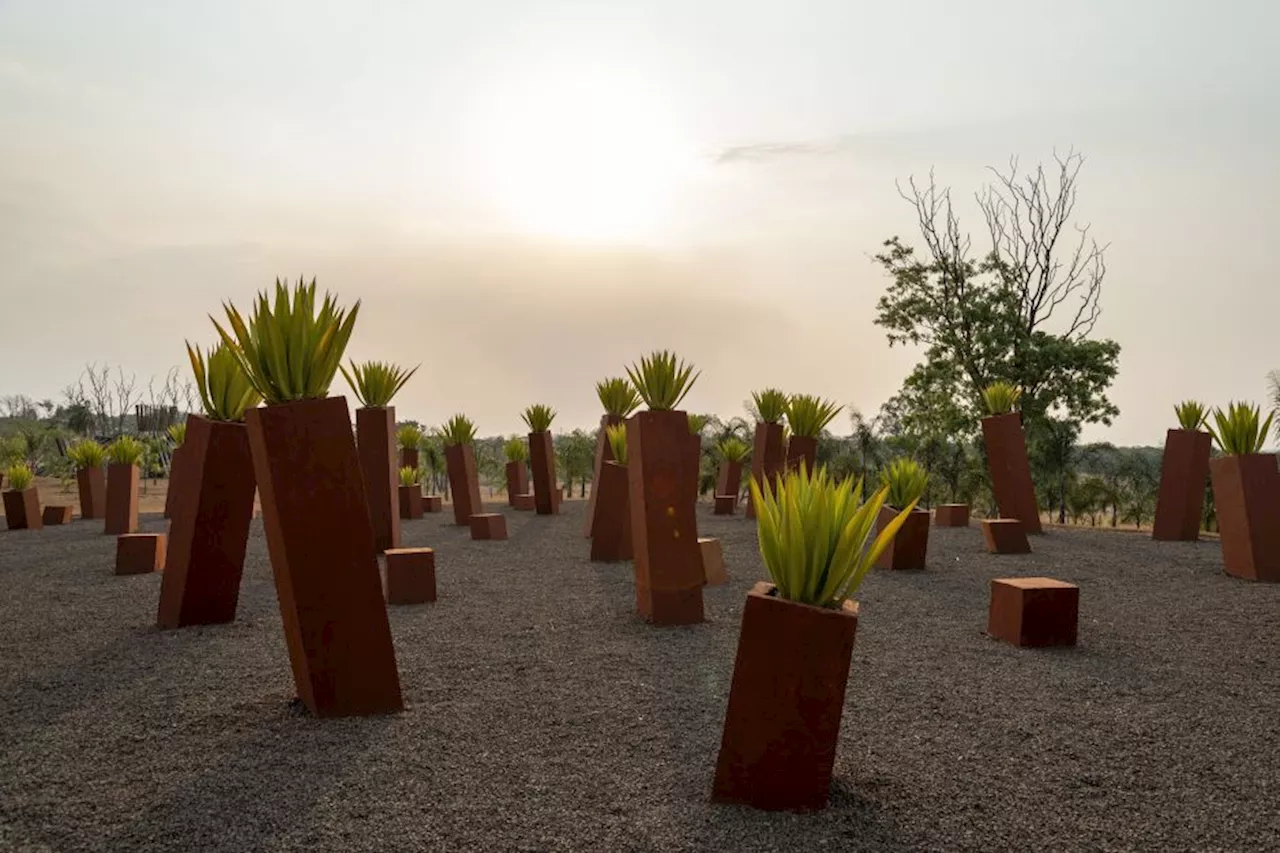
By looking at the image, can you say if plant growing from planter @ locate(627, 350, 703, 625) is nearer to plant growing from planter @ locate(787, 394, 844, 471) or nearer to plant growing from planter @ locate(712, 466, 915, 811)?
plant growing from planter @ locate(712, 466, 915, 811)

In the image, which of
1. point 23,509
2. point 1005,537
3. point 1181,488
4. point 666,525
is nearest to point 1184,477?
point 1181,488

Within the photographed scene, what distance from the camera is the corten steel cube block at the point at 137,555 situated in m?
9.93

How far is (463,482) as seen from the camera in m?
16.2

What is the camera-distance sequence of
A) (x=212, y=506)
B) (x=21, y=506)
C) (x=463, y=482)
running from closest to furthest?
(x=212, y=506) < (x=21, y=506) < (x=463, y=482)

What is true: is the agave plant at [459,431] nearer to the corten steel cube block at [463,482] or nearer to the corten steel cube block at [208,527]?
the corten steel cube block at [463,482]

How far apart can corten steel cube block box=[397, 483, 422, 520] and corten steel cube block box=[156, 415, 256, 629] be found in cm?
1052

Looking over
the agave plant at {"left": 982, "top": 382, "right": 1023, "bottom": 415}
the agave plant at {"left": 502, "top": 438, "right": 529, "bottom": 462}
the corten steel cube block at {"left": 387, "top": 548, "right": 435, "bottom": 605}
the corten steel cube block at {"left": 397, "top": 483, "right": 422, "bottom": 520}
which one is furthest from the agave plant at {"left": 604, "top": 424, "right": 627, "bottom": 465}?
the agave plant at {"left": 502, "top": 438, "right": 529, "bottom": 462}

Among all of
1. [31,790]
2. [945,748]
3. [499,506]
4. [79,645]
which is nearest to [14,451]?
[499,506]

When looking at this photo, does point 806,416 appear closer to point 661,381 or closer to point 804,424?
point 804,424

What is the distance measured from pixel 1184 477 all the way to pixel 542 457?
11.0 meters

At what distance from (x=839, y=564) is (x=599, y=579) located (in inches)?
239

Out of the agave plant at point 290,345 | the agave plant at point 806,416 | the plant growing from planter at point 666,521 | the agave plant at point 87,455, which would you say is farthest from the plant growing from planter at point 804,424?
the agave plant at point 87,455

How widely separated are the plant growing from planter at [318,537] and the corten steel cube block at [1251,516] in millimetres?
9428

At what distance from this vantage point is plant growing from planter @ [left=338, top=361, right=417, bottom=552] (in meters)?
11.2
